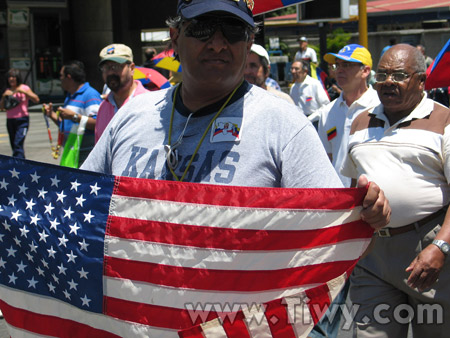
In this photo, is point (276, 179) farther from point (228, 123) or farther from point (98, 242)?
point (98, 242)

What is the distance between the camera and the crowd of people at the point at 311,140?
2.45 m

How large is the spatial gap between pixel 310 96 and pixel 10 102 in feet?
18.6

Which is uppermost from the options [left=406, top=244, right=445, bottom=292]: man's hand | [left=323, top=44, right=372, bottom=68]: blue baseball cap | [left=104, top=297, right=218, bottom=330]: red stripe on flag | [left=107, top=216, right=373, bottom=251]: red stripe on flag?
[left=323, top=44, right=372, bottom=68]: blue baseball cap

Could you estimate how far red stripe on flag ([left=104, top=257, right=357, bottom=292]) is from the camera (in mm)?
2494

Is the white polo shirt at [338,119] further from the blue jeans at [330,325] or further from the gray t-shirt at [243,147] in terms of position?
the gray t-shirt at [243,147]

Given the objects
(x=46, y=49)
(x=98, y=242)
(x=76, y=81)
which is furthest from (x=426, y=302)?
(x=46, y=49)

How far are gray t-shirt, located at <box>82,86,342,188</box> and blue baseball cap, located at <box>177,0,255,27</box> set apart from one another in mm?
279

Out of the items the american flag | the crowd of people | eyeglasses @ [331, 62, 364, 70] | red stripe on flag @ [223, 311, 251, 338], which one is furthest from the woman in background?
red stripe on flag @ [223, 311, 251, 338]

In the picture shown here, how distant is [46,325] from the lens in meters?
2.76

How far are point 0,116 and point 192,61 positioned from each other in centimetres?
2394

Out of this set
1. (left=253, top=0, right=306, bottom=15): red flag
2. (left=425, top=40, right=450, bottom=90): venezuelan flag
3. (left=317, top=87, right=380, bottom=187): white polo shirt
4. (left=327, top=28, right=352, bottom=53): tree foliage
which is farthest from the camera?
(left=327, top=28, right=352, bottom=53): tree foliage

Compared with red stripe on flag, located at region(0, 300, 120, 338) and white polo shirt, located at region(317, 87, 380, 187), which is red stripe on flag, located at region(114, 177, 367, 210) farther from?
white polo shirt, located at region(317, 87, 380, 187)

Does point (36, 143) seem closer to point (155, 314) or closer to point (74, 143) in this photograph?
point (74, 143)

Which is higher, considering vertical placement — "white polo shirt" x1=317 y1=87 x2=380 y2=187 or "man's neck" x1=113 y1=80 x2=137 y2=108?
"man's neck" x1=113 y1=80 x2=137 y2=108
